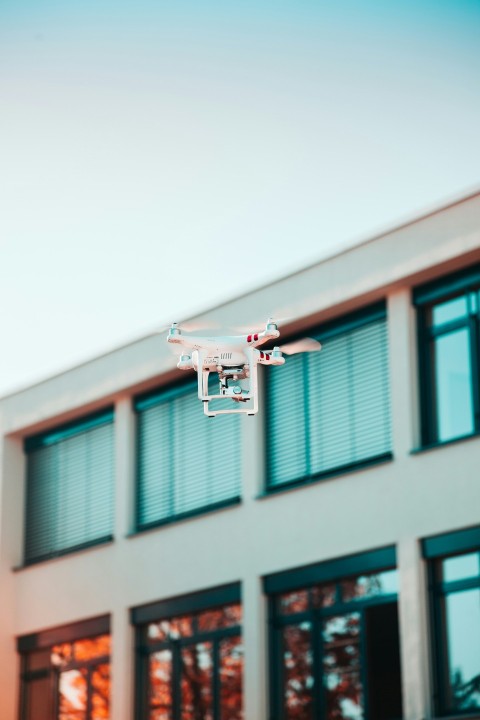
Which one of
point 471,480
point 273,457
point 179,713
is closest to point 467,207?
point 471,480

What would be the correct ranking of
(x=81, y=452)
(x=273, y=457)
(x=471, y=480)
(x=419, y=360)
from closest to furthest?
(x=471, y=480), (x=419, y=360), (x=273, y=457), (x=81, y=452)

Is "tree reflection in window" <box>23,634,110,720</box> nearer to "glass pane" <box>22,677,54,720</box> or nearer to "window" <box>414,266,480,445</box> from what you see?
"glass pane" <box>22,677,54,720</box>

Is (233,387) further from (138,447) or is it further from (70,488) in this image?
(70,488)

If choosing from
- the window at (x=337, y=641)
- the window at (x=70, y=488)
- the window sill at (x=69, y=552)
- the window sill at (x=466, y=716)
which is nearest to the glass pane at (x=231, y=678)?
the window at (x=337, y=641)

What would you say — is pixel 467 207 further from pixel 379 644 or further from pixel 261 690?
pixel 261 690

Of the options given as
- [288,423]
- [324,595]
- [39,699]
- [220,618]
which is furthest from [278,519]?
[39,699]

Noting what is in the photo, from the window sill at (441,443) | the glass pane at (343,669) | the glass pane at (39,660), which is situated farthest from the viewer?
the glass pane at (39,660)

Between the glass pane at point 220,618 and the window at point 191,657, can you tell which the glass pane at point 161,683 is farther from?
the glass pane at point 220,618
